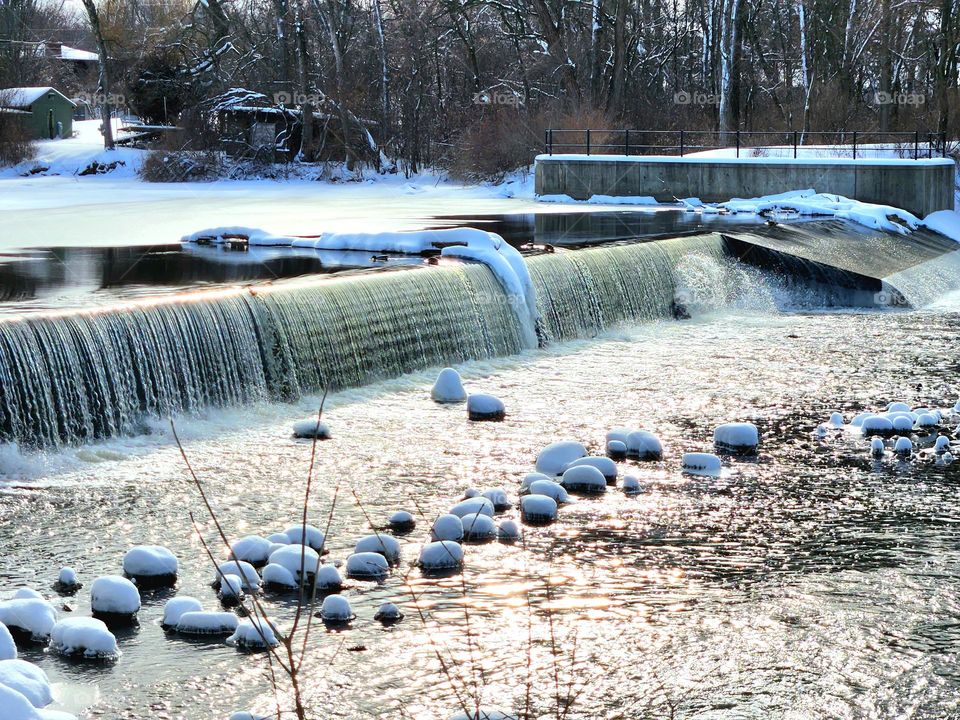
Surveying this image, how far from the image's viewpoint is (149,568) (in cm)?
702

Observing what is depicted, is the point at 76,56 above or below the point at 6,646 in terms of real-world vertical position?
above

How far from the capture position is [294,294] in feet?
40.9

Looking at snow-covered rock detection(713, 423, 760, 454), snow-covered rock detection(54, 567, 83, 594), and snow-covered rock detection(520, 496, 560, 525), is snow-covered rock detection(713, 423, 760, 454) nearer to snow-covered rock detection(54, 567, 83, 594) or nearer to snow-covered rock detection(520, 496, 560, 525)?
snow-covered rock detection(520, 496, 560, 525)

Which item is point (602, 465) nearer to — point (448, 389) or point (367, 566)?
point (367, 566)

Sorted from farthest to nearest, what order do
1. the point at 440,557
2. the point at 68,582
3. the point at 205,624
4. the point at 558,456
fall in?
the point at 558,456 → the point at 440,557 → the point at 68,582 → the point at 205,624

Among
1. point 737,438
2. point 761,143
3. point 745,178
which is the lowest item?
point 737,438

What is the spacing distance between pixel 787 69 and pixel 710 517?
36575 mm

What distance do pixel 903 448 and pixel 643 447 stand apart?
6.33ft

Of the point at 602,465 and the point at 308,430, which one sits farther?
the point at 308,430

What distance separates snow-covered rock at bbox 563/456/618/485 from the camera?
9.09 meters

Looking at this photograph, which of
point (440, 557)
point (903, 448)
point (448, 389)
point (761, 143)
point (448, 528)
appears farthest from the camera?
point (761, 143)

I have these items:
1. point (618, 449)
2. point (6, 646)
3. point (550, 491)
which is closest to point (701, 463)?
point (618, 449)

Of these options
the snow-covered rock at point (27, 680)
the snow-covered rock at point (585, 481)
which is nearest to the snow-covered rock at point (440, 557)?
the snow-covered rock at point (585, 481)

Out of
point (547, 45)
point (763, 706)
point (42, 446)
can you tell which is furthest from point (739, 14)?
point (763, 706)
